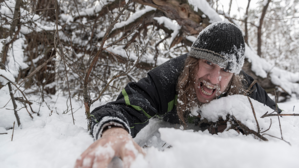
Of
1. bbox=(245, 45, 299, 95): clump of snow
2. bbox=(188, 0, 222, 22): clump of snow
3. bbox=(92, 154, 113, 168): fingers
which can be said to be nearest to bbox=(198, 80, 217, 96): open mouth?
bbox=(92, 154, 113, 168): fingers

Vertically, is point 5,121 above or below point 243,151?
below

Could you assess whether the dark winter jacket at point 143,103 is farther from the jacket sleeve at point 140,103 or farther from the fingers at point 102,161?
the fingers at point 102,161

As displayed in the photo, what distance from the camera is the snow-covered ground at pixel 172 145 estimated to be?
624mm

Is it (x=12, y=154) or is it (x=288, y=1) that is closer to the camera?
(x=12, y=154)

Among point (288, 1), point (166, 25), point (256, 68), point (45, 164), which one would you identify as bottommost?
point (256, 68)

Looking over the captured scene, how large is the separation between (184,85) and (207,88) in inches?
8.6

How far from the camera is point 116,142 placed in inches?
31.0

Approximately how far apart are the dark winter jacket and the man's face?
24 centimetres

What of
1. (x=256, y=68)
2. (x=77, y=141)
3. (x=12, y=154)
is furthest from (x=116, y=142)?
(x=256, y=68)

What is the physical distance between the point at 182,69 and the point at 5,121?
178 centimetres

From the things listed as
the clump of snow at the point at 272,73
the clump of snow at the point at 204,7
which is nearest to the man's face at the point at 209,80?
the clump of snow at the point at 204,7

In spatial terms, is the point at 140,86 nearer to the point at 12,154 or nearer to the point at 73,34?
the point at 12,154

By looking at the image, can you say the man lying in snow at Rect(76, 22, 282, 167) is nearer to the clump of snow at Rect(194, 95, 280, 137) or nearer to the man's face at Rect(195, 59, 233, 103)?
the man's face at Rect(195, 59, 233, 103)

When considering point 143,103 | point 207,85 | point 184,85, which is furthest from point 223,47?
point 143,103
